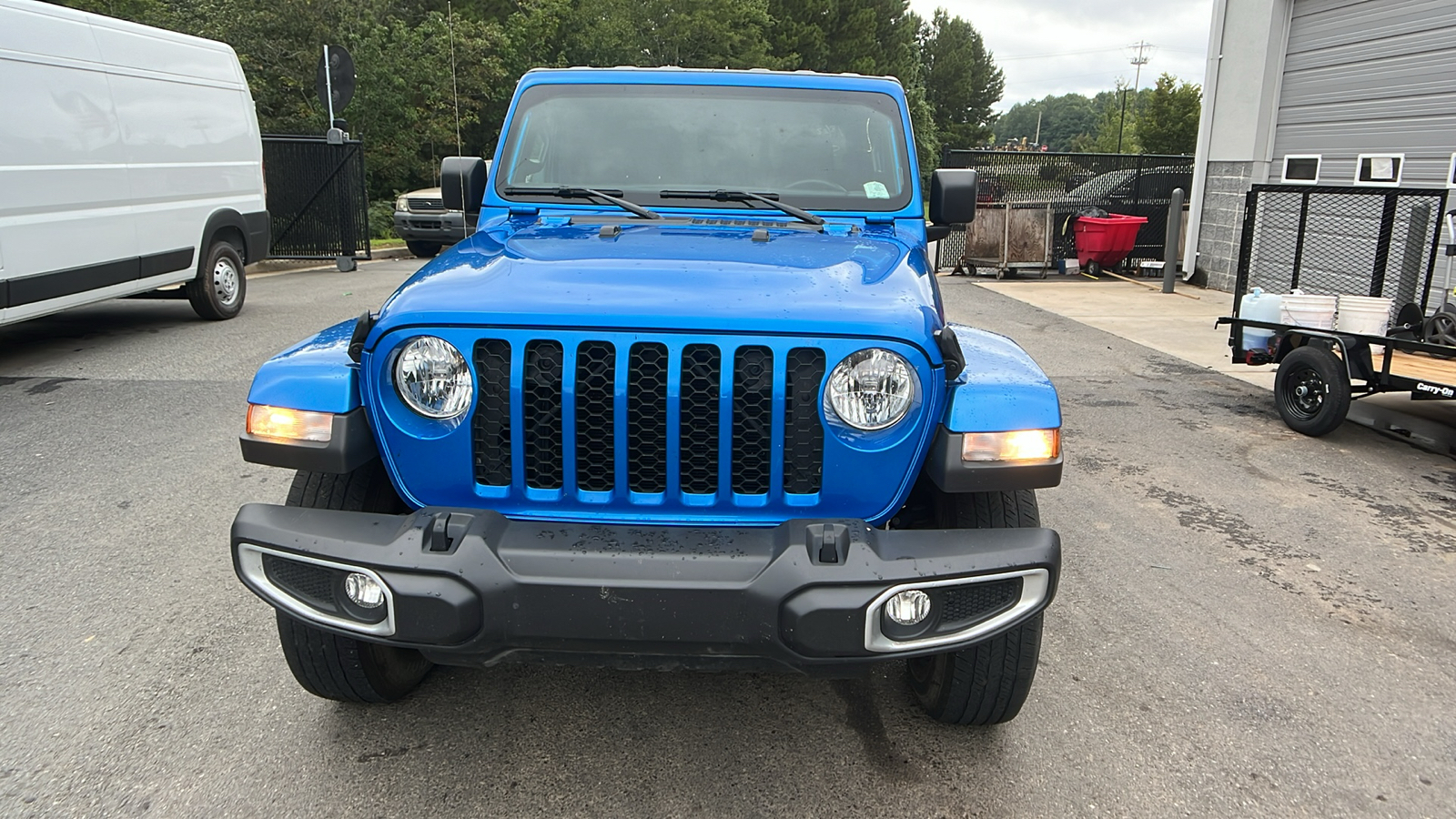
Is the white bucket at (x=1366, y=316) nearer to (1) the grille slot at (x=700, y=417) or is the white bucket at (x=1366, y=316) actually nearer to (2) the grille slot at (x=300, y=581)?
(1) the grille slot at (x=700, y=417)

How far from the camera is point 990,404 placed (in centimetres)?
247

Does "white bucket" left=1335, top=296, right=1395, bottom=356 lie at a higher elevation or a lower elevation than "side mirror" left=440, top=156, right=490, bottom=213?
lower

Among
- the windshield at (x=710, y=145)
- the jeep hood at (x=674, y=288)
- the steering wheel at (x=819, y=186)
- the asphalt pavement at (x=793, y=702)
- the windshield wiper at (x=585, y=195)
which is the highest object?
the windshield at (x=710, y=145)

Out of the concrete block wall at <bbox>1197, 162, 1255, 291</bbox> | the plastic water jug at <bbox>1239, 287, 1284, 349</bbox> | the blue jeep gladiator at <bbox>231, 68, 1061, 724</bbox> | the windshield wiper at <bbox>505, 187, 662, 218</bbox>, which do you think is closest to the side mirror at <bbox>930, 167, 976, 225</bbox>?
the windshield wiper at <bbox>505, 187, 662, 218</bbox>

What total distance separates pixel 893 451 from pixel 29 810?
2.33 metres

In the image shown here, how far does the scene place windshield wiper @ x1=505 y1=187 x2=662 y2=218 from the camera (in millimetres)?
3568

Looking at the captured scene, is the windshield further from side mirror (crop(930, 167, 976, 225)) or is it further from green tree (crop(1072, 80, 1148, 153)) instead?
green tree (crop(1072, 80, 1148, 153))

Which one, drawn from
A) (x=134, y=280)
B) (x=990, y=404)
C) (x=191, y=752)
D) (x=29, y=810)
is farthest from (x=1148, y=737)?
(x=134, y=280)

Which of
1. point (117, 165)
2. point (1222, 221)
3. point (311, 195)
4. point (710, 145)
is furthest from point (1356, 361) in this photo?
point (311, 195)

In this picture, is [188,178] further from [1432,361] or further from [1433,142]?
[1433,142]

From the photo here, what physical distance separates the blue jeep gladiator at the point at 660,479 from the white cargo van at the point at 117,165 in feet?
19.3

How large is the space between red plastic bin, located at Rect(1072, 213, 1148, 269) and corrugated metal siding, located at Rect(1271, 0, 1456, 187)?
2.98 m

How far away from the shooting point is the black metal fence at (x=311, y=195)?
584 inches

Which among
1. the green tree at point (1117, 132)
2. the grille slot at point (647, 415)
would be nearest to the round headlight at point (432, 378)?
the grille slot at point (647, 415)
